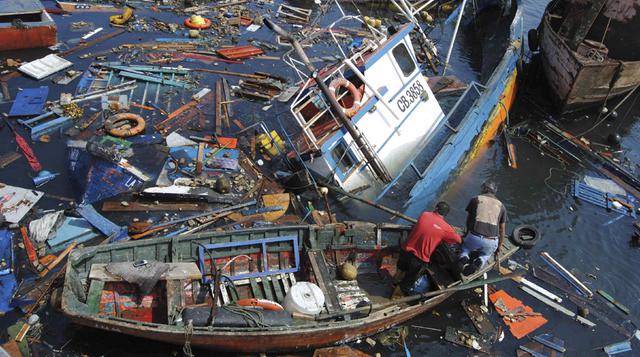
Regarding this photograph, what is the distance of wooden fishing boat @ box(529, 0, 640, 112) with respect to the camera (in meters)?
17.8

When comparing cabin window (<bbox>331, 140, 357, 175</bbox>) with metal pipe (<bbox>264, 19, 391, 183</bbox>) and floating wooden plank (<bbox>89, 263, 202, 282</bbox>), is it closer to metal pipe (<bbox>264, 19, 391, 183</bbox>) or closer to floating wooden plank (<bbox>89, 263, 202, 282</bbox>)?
metal pipe (<bbox>264, 19, 391, 183</bbox>)

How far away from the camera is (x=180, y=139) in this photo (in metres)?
14.9

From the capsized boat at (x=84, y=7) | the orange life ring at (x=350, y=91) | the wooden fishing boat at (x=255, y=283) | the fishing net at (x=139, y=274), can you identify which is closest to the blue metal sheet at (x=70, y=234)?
the wooden fishing boat at (x=255, y=283)

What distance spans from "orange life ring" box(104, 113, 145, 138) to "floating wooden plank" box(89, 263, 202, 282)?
683cm

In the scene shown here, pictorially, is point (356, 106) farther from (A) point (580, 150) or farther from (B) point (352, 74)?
(A) point (580, 150)

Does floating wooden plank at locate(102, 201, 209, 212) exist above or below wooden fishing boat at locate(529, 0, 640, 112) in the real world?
below

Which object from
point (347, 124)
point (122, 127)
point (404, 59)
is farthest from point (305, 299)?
point (122, 127)

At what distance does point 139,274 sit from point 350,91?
6774mm

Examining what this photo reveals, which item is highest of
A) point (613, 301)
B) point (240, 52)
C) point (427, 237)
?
point (427, 237)

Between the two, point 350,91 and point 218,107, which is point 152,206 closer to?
point 218,107

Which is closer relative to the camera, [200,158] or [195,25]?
[200,158]

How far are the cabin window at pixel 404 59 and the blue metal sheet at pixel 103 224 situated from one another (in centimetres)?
861

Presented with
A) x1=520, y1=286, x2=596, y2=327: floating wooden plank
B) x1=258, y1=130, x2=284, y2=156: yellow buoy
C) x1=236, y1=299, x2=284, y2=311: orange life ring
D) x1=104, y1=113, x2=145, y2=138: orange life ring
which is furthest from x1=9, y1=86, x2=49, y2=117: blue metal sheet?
x1=520, y1=286, x2=596, y2=327: floating wooden plank

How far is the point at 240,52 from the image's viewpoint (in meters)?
20.5
